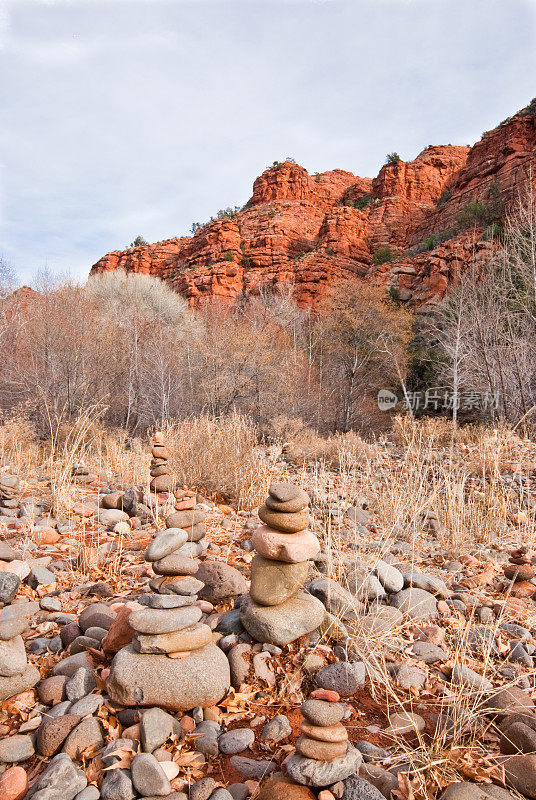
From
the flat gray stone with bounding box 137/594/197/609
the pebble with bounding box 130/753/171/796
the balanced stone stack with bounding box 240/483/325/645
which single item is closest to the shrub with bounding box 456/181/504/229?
the balanced stone stack with bounding box 240/483/325/645

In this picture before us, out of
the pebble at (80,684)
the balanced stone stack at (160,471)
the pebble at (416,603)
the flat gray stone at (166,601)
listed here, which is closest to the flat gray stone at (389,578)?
the pebble at (416,603)

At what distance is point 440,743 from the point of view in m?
1.86

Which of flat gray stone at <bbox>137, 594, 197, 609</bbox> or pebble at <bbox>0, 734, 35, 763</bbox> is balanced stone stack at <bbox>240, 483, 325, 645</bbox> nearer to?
flat gray stone at <bbox>137, 594, 197, 609</bbox>

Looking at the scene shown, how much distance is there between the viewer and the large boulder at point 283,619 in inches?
96.7

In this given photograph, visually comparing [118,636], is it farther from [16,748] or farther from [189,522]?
[189,522]

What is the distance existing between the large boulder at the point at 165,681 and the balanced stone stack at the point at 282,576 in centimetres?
41

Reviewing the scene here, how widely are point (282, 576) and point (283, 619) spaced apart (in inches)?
9.1

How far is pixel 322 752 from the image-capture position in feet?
5.25

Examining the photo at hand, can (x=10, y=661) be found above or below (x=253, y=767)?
above

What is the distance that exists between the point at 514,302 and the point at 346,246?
956 inches

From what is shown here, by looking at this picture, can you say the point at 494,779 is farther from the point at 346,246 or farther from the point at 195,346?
the point at 346,246

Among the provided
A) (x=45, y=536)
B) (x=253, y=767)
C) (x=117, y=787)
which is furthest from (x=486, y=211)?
(x=117, y=787)

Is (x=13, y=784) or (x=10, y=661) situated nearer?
(x=13, y=784)

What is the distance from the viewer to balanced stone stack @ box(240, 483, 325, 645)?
97.8 inches
